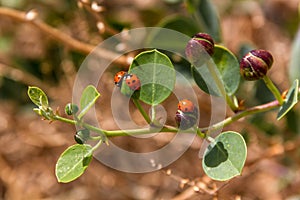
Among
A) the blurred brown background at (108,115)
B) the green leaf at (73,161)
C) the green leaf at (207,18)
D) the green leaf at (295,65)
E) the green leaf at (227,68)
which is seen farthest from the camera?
the blurred brown background at (108,115)

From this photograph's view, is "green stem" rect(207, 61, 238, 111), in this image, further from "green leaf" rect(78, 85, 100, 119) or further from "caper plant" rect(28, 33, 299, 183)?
"green leaf" rect(78, 85, 100, 119)

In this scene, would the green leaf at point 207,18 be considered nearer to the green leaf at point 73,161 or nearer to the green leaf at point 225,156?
the green leaf at point 225,156

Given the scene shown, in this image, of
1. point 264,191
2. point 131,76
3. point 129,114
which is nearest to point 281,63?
point 264,191

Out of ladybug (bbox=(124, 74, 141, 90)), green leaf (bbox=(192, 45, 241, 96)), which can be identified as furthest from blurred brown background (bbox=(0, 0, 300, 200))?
ladybug (bbox=(124, 74, 141, 90))

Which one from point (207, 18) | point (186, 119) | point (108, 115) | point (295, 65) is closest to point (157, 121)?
point (186, 119)

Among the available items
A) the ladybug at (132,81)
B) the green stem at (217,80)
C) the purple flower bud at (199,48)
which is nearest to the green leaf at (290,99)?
the green stem at (217,80)

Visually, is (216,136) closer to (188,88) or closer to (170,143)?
(188,88)
